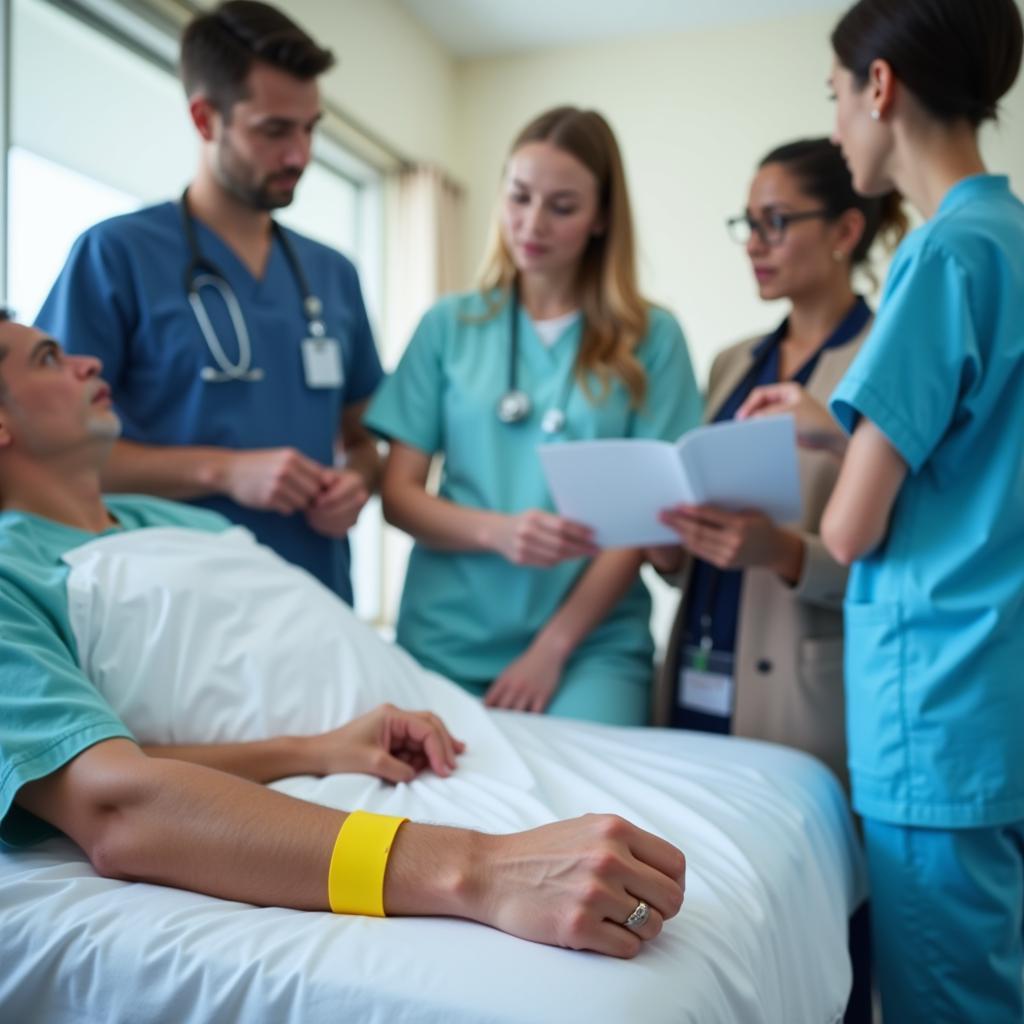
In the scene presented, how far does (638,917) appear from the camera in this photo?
2.68 feet

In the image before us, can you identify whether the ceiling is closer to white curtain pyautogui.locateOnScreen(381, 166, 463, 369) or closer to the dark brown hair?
white curtain pyautogui.locateOnScreen(381, 166, 463, 369)

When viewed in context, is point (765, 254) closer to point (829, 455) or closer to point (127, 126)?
point (829, 455)

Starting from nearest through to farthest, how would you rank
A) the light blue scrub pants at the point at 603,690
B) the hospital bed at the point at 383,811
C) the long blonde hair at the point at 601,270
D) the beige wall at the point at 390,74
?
the hospital bed at the point at 383,811 → the light blue scrub pants at the point at 603,690 → the long blonde hair at the point at 601,270 → the beige wall at the point at 390,74

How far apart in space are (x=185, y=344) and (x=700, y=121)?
3.68 m

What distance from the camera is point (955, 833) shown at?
122 cm

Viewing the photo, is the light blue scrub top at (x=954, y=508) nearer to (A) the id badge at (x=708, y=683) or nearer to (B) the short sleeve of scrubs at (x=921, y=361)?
(B) the short sleeve of scrubs at (x=921, y=361)

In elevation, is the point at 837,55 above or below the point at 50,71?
below

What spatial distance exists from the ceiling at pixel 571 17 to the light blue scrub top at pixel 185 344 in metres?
3.19

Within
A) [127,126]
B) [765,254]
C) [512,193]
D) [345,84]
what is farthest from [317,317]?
[345,84]

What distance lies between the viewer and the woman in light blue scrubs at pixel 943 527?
1182 millimetres

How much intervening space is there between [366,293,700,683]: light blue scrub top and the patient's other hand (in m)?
0.94

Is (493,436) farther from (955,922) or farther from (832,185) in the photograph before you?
(955,922)

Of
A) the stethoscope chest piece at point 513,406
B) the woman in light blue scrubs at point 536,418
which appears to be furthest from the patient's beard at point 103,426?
the stethoscope chest piece at point 513,406

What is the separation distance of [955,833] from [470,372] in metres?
1.15
